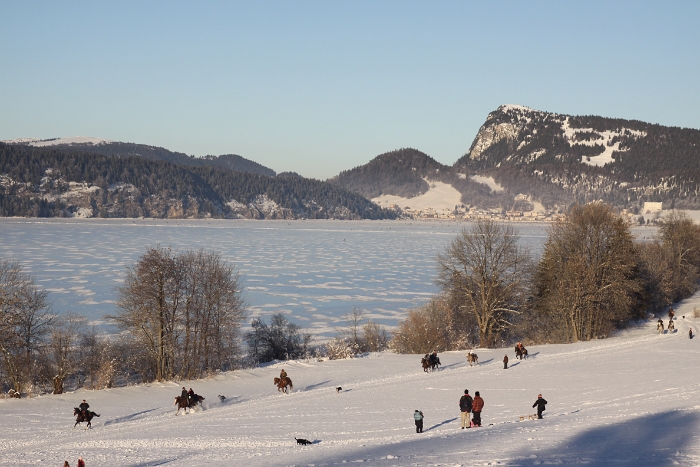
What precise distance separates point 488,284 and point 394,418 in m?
22.8

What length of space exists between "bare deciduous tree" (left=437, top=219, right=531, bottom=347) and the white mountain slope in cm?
835

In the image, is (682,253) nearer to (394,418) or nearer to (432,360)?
(432,360)

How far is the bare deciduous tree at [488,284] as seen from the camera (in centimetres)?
4025

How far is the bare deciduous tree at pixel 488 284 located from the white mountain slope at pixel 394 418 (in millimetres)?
8354

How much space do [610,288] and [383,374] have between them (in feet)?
61.7

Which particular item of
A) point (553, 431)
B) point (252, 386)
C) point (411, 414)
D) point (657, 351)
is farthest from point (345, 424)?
point (657, 351)

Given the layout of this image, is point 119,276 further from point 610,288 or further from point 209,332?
point 610,288

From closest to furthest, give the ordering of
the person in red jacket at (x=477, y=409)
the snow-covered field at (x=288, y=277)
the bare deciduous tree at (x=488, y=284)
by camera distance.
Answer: the person in red jacket at (x=477, y=409) → the bare deciduous tree at (x=488, y=284) → the snow-covered field at (x=288, y=277)

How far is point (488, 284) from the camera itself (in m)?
41.1

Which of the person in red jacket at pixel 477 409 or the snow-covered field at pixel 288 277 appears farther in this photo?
the snow-covered field at pixel 288 277

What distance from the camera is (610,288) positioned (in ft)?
132

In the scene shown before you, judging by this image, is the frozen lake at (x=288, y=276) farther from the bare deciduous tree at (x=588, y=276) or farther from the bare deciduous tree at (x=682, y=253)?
the bare deciduous tree at (x=682, y=253)

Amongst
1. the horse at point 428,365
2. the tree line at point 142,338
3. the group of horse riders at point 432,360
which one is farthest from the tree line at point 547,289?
the tree line at point 142,338

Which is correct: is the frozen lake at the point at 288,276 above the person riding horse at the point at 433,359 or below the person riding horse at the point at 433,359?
above
